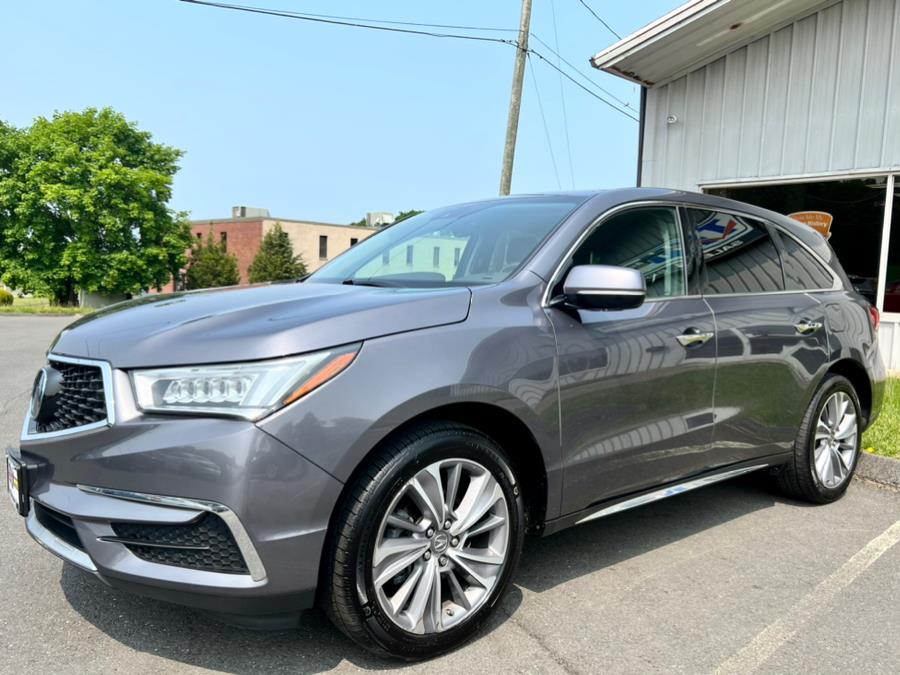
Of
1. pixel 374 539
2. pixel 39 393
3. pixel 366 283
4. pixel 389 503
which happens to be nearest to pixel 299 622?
pixel 374 539

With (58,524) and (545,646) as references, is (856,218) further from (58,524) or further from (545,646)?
(58,524)

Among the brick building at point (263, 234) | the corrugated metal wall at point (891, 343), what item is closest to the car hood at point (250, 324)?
the corrugated metal wall at point (891, 343)

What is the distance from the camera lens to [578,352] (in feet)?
9.52

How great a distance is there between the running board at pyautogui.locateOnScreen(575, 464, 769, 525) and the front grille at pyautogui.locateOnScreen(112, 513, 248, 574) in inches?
56.8

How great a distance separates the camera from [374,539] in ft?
7.66

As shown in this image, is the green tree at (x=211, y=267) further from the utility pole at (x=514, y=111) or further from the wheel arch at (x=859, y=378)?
the wheel arch at (x=859, y=378)

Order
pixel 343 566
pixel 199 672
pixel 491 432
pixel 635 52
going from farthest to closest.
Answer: pixel 635 52 → pixel 491 432 → pixel 199 672 → pixel 343 566

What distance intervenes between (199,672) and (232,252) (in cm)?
6821

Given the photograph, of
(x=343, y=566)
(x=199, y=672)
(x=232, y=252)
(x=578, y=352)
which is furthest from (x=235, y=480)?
(x=232, y=252)

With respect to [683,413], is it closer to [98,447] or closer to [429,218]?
[429,218]

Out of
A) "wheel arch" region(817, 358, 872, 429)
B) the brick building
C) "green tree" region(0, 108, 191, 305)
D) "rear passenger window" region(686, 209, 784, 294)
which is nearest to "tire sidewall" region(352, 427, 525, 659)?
"rear passenger window" region(686, 209, 784, 294)

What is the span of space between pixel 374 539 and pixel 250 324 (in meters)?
0.78

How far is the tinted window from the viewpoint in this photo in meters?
3.26

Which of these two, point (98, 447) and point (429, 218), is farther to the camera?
point (429, 218)
